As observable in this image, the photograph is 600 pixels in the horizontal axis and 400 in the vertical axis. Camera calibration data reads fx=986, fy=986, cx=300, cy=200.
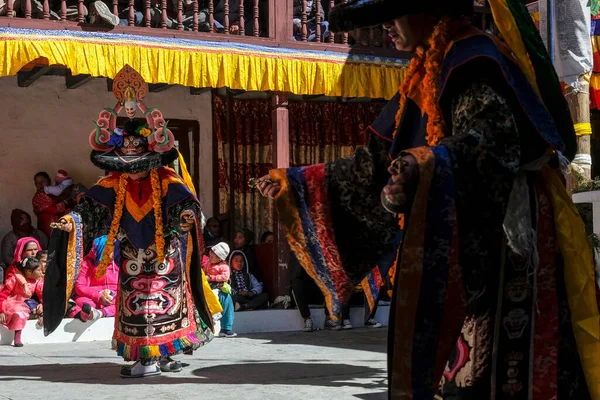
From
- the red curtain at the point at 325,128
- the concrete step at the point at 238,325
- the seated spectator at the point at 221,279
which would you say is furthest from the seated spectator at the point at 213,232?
the red curtain at the point at 325,128

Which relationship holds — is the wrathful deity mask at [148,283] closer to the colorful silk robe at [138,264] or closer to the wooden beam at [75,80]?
the colorful silk robe at [138,264]

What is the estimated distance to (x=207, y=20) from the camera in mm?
11633

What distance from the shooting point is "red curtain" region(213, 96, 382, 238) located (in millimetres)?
13680

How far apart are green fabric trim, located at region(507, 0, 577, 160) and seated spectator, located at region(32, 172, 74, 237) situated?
953 centimetres

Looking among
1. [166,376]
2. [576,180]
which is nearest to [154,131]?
[166,376]

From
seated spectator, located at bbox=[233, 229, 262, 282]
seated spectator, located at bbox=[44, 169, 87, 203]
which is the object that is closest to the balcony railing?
seated spectator, located at bbox=[44, 169, 87, 203]

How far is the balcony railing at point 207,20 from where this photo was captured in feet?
34.1

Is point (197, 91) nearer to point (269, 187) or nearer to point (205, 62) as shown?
point (205, 62)

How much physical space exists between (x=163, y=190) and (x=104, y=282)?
369 centimetres

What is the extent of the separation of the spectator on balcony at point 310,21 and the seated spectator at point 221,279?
120 inches

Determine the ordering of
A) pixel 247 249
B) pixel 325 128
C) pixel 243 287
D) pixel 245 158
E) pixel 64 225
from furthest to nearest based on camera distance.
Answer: pixel 325 128 → pixel 245 158 → pixel 247 249 → pixel 243 287 → pixel 64 225

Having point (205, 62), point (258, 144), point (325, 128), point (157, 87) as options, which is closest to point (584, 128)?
point (205, 62)

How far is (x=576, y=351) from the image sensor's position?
296cm

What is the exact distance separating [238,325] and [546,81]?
8.67m
